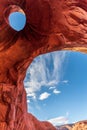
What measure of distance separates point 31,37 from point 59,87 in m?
9.90

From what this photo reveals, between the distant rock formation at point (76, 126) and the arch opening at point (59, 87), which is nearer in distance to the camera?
the distant rock formation at point (76, 126)

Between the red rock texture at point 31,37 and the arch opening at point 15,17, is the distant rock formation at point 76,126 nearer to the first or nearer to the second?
the red rock texture at point 31,37

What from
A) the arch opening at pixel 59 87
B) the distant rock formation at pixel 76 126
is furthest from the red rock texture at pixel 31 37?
the arch opening at pixel 59 87

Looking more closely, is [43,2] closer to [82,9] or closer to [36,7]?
[36,7]

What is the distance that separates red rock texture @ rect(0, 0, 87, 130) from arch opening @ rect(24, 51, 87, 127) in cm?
724

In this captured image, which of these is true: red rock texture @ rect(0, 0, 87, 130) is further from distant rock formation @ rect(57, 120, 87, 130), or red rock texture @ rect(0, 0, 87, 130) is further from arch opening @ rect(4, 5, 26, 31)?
distant rock formation @ rect(57, 120, 87, 130)

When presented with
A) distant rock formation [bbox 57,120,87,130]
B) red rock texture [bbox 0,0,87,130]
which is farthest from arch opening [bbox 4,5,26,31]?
distant rock formation [bbox 57,120,87,130]

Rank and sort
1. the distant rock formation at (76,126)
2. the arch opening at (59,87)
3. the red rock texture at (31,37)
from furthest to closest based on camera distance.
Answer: the arch opening at (59,87), the distant rock formation at (76,126), the red rock texture at (31,37)

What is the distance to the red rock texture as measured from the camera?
6.91 metres

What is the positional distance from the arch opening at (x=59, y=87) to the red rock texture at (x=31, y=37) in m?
7.24

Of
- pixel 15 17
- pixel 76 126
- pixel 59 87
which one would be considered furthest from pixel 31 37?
pixel 59 87

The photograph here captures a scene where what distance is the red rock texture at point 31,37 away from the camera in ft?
22.7

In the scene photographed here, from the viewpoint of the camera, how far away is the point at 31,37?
7.45 metres

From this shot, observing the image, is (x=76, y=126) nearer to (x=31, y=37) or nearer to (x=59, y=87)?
(x=59, y=87)
